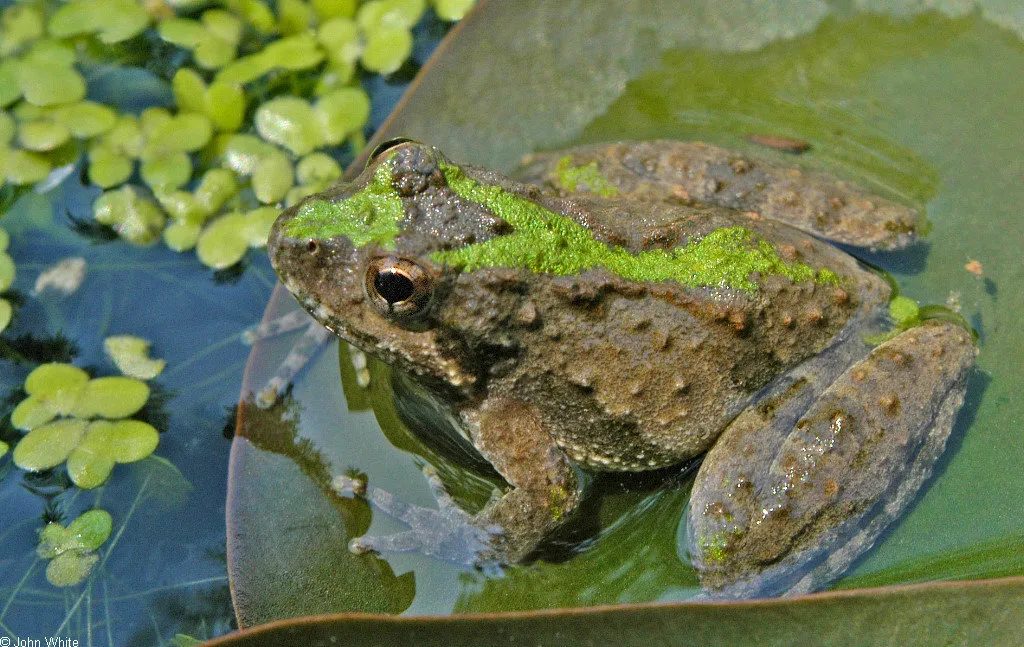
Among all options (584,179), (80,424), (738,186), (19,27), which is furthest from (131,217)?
(738,186)

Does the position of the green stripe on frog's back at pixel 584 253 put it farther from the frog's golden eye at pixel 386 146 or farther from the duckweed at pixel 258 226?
the duckweed at pixel 258 226

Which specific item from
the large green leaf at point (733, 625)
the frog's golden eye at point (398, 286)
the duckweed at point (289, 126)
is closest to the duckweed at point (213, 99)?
the duckweed at point (289, 126)

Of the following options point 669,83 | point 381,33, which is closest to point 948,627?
point 669,83

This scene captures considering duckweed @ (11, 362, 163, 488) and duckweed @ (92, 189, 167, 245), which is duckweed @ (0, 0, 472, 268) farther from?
duckweed @ (11, 362, 163, 488)

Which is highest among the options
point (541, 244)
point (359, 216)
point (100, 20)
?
point (541, 244)

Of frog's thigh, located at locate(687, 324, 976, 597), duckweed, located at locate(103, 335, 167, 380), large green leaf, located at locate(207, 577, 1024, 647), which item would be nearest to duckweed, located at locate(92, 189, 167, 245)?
duckweed, located at locate(103, 335, 167, 380)

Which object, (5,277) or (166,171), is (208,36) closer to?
(166,171)

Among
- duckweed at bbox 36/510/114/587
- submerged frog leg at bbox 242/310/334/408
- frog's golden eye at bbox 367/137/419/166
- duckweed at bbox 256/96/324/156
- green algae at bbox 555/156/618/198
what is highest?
green algae at bbox 555/156/618/198
